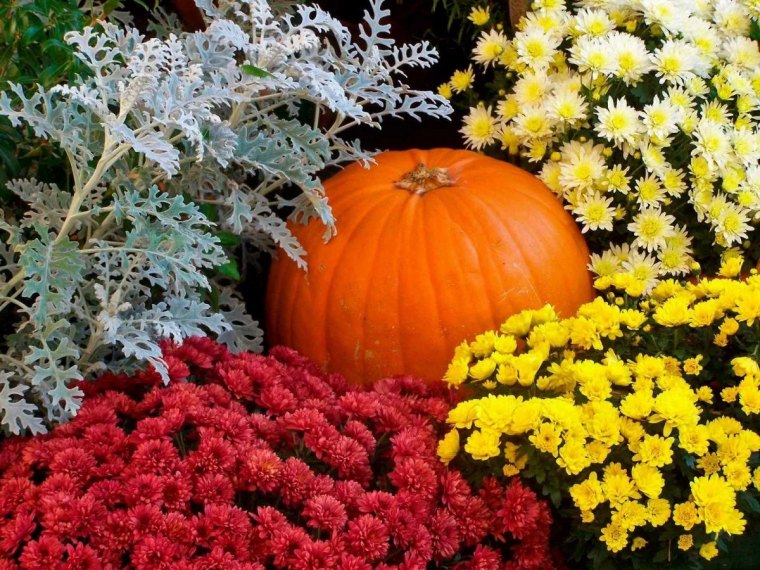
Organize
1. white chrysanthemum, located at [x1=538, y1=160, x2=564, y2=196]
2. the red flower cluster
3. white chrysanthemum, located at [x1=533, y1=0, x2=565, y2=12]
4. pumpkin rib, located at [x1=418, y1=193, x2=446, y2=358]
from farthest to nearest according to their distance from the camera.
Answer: white chrysanthemum, located at [x1=533, y1=0, x2=565, y2=12] → white chrysanthemum, located at [x1=538, y1=160, x2=564, y2=196] → pumpkin rib, located at [x1=418, y1=193, x2=446, y2=358] → the red flower cluster

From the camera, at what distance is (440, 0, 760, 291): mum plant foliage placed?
1.77 metres

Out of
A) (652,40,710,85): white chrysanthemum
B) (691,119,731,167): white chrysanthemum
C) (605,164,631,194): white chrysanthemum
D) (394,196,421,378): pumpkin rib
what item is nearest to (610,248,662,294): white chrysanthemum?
(605,164,631,194): white chrysanthemum

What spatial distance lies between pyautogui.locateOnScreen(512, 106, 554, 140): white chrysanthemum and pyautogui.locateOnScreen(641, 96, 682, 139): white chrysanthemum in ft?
0.64

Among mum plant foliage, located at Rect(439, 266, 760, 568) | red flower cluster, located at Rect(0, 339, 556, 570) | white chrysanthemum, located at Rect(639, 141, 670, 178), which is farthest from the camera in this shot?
white chrysanthemum, located at Rect(639, 141, 670, 178)

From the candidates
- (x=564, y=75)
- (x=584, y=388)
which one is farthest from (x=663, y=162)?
(x=584, y=388)

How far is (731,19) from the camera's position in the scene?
6.68ft

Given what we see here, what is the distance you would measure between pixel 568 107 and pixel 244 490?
41.9 inches

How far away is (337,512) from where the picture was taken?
3.47 ft

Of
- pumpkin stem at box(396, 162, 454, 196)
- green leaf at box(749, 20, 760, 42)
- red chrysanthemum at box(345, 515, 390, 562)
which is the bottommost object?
red chrysanthemum at box(345, 515, 390, 562)

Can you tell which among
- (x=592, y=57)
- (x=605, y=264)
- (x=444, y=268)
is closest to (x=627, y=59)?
(x=592, y=57)

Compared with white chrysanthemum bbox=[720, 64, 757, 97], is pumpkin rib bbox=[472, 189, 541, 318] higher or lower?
lower

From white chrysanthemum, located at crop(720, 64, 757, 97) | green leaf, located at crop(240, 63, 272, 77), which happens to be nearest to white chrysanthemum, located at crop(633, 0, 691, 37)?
white chrysanthemum, located at crop(720, 64, 757, 97)

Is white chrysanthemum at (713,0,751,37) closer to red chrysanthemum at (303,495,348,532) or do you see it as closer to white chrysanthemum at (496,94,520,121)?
white chrysanthemum at (496,94,520,121)

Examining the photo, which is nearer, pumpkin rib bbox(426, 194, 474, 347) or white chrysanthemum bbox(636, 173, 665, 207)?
pumpkin rib bbox(426, 194, 474, 347)
